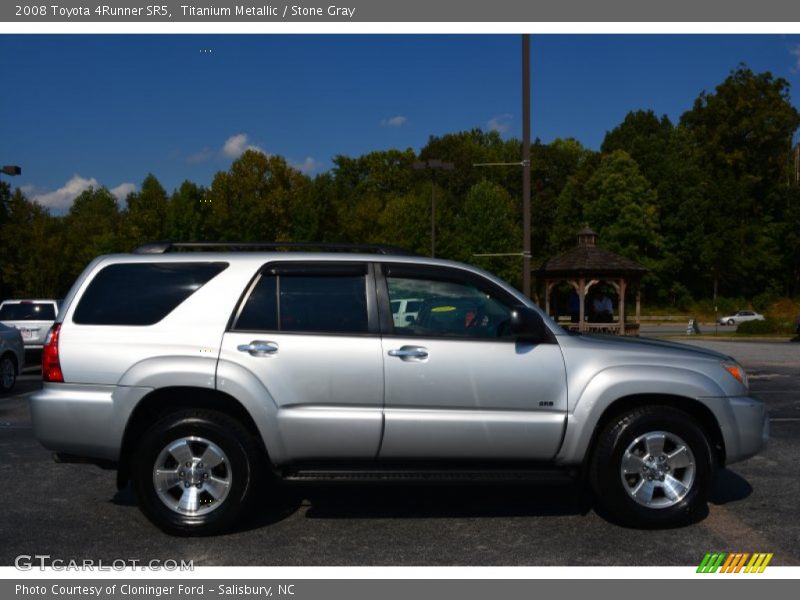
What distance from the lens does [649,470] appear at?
5.93m

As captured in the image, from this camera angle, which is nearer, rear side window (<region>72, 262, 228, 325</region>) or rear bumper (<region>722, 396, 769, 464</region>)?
rear side window (<region>72, 262, 228, 325</region>)

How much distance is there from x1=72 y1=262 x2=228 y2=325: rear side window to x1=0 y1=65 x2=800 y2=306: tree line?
5061 cm

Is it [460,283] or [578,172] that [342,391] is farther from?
[578,172]

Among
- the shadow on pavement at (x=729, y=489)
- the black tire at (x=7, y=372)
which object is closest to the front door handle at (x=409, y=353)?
the shadow on pavement at (x=729, y=489)

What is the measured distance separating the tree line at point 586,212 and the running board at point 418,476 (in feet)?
169

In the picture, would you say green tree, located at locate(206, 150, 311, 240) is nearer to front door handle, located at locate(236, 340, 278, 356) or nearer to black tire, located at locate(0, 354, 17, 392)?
black tire, located at locate(0, 354, 17, 392)

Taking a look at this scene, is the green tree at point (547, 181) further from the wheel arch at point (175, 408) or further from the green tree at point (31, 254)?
the wheel arch at point (175, 408)

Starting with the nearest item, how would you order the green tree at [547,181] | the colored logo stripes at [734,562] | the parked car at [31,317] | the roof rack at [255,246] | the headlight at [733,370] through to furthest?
the colored logo stripes at [734,562] < the headlight at [733,370] < the roof rack at [255,246] < the parked car at [31,317] < the green tree at [547,181]

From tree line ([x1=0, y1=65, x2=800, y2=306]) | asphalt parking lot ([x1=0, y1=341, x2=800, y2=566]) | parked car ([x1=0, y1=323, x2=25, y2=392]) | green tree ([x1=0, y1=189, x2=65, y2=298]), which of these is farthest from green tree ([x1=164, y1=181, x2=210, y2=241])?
asphalt parking lot ([x1=0, y1=341, x2=800, y2=566])

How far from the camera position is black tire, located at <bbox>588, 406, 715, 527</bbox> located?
586 cm

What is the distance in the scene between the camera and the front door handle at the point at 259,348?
5770 millimetres
